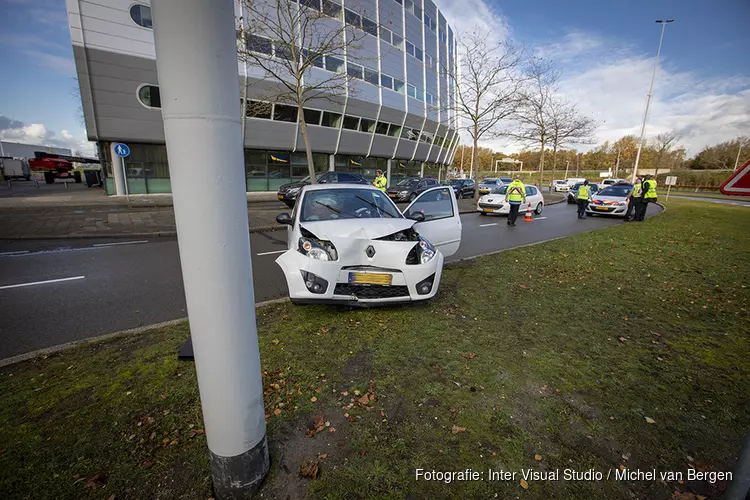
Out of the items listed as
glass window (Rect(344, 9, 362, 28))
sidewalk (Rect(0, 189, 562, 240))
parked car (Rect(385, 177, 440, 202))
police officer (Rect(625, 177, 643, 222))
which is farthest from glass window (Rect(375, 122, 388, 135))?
police officer (Rect(625, 177, 643, 222))

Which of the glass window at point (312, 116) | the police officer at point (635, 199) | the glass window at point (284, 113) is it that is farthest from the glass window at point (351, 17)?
the police officer at point (635, 199)

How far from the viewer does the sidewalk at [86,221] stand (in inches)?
376

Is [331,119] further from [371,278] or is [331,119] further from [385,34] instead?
[371,278]

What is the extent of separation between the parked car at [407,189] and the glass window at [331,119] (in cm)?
795

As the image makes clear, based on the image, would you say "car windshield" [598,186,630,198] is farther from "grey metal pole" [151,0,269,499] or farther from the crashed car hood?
"grey metal pole" [151,0,269,499]

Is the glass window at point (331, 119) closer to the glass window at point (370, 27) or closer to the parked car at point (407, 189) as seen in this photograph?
the parked car at point (407, 189)

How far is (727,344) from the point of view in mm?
3723

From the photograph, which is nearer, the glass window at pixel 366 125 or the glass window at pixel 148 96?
the glass window at pixel 148 96

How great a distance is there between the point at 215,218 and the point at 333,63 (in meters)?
27.9

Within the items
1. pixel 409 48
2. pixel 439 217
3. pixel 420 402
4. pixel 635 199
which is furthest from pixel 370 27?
pixel 420 402

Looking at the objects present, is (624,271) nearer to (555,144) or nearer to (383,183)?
(383,183)

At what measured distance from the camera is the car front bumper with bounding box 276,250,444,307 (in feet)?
12.5

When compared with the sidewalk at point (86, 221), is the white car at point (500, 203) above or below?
above

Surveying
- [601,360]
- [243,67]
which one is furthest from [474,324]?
[243,67]
